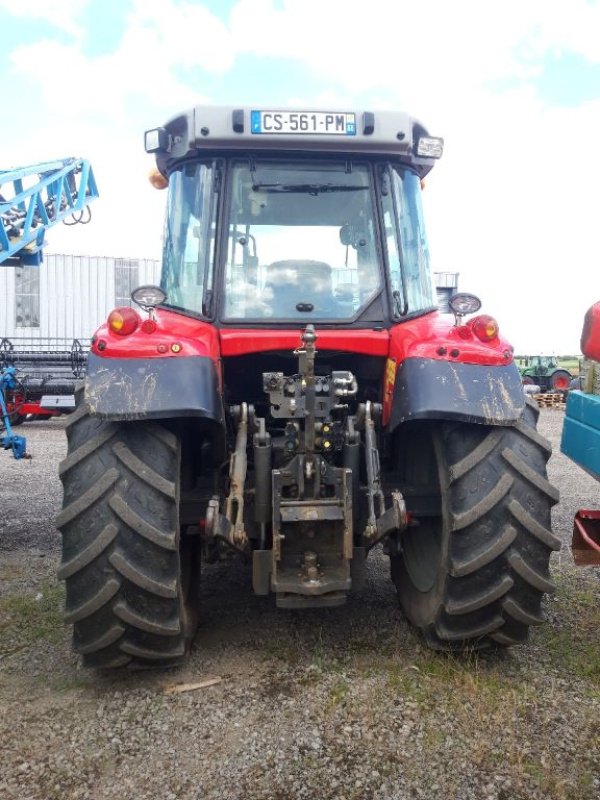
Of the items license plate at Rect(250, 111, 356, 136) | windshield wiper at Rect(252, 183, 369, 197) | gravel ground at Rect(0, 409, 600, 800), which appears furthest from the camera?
windshield wiper at Rect(252, 183, 369, 197)

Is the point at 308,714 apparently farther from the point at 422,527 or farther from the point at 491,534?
the point at 422,527

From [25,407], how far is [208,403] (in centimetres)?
1021

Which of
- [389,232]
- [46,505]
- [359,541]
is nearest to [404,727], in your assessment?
[359,541]

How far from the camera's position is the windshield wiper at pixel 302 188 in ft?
11.7

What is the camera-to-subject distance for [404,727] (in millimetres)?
2627

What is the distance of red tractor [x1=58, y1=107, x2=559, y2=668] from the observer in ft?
9.53

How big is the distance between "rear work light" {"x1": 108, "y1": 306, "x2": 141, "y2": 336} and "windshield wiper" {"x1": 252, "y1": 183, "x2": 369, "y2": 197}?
978 mm

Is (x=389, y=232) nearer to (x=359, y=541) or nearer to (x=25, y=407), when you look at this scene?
(x=359, y=541)

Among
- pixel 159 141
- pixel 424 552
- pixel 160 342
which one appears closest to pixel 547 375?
pixel 424 552

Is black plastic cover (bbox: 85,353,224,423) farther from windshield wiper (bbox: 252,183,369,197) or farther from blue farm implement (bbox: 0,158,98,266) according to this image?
blue farm implement (bbox: 0,158,98,266)

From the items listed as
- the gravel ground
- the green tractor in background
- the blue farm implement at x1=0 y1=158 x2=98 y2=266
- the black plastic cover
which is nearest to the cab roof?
the black plastic cover

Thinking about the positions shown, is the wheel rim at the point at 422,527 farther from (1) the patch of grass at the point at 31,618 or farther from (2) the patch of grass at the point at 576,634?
(1) the patch of grass at the point at 31,618

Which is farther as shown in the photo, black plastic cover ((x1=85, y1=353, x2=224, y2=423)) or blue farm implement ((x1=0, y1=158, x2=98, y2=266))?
blue farm implement ((x1=0, y1=158, x2=98, y2=266))

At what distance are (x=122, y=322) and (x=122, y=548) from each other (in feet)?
3.15
